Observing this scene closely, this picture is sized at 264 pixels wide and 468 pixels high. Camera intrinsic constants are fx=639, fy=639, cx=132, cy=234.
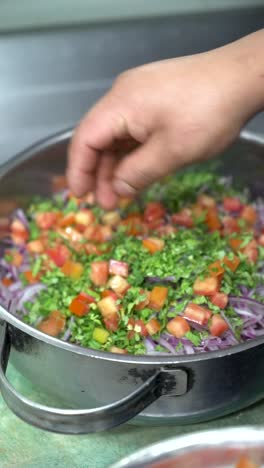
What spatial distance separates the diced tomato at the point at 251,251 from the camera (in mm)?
1084

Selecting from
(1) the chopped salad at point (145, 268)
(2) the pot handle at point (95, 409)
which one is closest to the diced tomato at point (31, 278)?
(1) the chopped salad at point (145, 268)

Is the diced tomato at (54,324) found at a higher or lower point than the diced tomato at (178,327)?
lower

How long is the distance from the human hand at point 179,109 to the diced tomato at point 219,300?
20 cm

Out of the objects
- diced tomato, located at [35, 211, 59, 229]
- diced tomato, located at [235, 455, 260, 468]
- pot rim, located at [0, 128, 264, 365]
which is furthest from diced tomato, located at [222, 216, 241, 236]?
diced tomato, located at [235, 455, 260, 468]

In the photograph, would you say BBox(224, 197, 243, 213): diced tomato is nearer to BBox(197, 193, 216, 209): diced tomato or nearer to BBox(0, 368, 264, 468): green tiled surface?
BBox(197, 193, 216, 209): diced tomato

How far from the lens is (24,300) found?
1.06 meters

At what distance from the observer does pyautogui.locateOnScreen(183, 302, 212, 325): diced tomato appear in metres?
0.94

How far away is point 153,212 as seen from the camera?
1.21 meters

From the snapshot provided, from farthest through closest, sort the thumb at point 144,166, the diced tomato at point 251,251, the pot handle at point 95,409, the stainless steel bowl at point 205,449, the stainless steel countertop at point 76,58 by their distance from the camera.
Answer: the stainless steel countertop at point 76,58 → the diced tomato at point 251,251 → the thumb at point 144,166 → the pot handle at point 95,409 → the stainless steel bowl at point 205,449

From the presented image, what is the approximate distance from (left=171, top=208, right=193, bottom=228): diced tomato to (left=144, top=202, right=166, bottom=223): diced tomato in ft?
0.08

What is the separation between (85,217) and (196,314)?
0.35 meters

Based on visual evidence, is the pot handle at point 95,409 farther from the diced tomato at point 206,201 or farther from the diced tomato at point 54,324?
the diced tomato at point 206,201

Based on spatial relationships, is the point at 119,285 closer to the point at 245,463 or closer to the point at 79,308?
the point at 79,308

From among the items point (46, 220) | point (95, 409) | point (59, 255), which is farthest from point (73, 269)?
point (95, 409)
